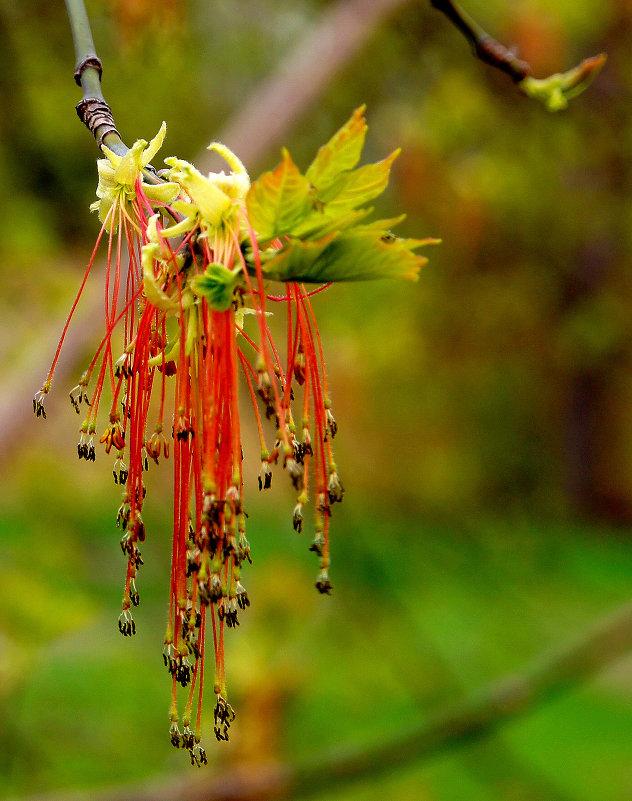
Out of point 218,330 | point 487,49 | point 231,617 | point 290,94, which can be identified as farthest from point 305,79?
point 231,617

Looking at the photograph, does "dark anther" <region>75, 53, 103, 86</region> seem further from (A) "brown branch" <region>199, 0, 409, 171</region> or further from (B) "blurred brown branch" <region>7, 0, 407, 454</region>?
Result: (A) "brown branch" <region>199, 0, 409, 171</region>

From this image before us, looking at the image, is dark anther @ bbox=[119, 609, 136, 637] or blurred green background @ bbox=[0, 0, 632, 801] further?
blurred green background @ bbox=[0, 0, 632, 801]

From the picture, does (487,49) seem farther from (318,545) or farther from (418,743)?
(418,743)

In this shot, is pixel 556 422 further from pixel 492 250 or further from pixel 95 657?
pixel 95 657

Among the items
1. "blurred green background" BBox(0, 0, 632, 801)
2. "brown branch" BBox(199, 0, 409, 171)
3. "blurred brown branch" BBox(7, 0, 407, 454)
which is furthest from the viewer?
"blurred green background" BBox(0, 0, 632, 801)

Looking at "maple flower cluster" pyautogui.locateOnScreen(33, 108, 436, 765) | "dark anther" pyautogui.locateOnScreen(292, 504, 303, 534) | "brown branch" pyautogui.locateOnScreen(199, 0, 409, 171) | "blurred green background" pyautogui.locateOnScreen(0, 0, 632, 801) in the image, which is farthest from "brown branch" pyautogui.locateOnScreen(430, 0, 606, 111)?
"brown branch" pyautogui.locateOnScreen(199, 0, 409, 171)

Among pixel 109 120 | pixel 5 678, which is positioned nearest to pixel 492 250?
pixel 5 678

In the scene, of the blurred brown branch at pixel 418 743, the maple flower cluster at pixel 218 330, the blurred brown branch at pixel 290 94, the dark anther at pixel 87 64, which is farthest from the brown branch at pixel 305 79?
the maple flower cluster at pixel 218 330
